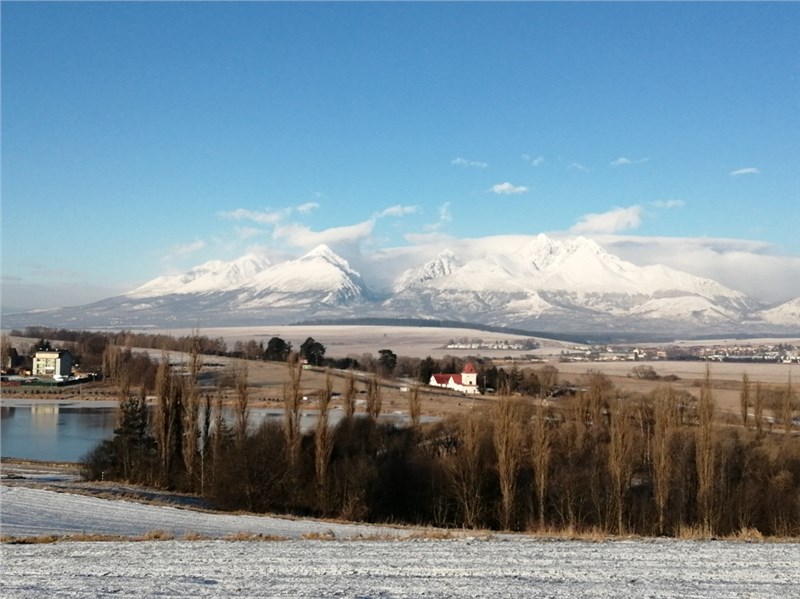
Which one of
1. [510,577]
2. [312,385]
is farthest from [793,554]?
[312,385]

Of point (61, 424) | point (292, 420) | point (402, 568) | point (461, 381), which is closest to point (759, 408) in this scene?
point (292, 420)

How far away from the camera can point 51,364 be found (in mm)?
79312

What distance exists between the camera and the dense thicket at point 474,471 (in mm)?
22625

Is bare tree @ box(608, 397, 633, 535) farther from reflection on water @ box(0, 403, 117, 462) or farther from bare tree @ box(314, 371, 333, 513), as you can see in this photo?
reflection on water @ box(0, 403, 117, 462)

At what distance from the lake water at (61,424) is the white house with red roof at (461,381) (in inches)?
883

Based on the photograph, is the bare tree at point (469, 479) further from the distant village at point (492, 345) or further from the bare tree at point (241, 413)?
the distant village at point (492, 345)

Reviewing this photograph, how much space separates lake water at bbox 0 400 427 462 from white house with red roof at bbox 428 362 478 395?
2242 centimetres

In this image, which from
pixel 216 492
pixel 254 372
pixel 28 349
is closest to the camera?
pixel 216 492

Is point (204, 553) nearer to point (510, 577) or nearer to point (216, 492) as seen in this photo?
point (510, 577)

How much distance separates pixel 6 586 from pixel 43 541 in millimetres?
3525

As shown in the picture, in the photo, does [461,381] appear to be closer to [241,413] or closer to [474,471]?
[241,413]

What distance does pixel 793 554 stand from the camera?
36.0 ft

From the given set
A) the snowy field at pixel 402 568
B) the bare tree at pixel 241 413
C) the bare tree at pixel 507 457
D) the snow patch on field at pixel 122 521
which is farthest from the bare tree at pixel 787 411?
the snow patch on field at pixel 122 521

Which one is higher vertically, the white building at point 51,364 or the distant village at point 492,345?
→ the white building at point 51,364
